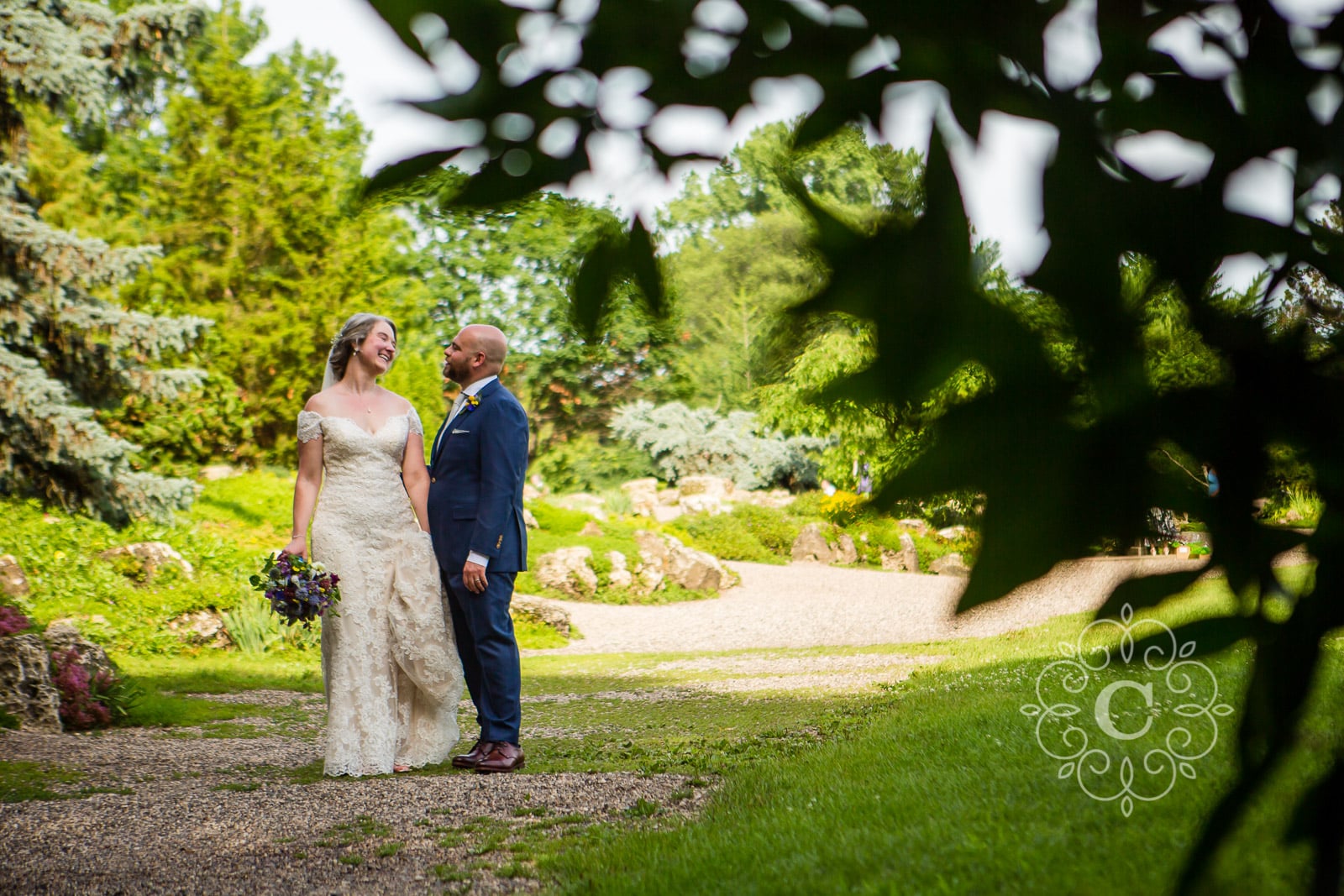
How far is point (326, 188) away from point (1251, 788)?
17166mm

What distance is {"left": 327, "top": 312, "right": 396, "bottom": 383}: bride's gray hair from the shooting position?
4.76 m

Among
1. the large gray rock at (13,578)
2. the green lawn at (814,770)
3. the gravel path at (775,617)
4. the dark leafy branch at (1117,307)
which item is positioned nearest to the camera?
the dark leafy branch at (1117,307)

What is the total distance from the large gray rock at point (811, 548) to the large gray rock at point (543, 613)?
7887mm

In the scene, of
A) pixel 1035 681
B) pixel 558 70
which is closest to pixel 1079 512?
pixel 558 70

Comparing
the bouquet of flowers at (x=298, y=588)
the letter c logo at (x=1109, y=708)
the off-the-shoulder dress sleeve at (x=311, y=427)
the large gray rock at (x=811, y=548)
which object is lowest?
the letter c logo at (x=1109, y=708)

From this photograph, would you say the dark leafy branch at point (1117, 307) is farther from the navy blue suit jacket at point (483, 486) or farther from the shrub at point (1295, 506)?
the navy blue suit jacket at point (483, 486)

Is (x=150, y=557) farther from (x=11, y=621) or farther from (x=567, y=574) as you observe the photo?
(x=567, y=574)

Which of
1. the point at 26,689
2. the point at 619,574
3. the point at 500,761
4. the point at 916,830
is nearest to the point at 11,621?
the point at 26,689

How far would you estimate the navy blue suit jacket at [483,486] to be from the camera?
180 inches

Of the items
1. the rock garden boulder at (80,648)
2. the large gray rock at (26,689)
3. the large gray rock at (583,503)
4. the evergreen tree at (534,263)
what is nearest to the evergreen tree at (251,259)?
the large gray rock at (583,503)

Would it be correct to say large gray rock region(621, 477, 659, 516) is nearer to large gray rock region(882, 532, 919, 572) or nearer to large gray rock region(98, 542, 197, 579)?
large gray rock region(882, 532, 919, 572)

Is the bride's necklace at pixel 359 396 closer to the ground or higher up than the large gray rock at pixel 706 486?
closer to the ground

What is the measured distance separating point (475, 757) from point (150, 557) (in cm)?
678

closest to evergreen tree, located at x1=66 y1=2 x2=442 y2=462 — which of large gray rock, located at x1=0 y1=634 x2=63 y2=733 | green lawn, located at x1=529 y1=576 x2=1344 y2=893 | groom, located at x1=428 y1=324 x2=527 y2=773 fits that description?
large gray rock, located at x1=0 y1=634 x2=63 y2=733
